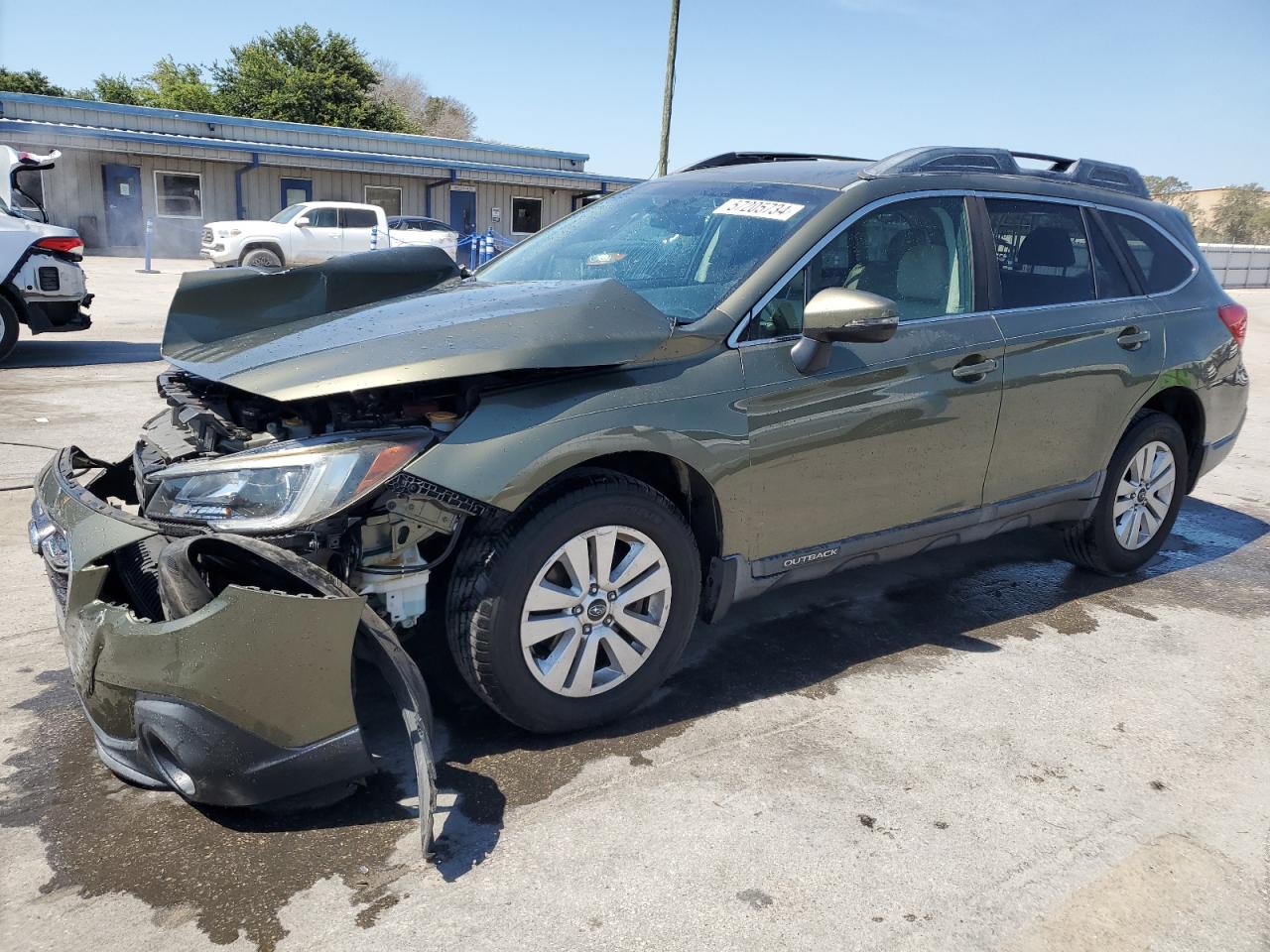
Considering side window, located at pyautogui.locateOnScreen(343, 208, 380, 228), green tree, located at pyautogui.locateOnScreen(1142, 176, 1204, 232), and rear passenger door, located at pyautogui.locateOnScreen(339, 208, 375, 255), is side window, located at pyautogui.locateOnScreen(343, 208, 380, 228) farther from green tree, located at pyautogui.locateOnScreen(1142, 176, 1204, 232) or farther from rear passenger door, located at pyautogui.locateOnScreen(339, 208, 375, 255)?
green tree, located at pyautogui.locateOnScreen(1142, 176, 1204, 232)

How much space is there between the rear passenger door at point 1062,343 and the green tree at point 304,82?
43.1 metres

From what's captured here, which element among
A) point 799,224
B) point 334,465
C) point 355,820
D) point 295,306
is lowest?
point 355,820

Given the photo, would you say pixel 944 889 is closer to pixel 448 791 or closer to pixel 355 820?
pixel 448 791

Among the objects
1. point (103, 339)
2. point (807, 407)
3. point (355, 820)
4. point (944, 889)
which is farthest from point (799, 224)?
point (103, 339)

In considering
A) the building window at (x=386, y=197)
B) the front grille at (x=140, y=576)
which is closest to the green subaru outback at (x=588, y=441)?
the front grille at (x=140, y=576)

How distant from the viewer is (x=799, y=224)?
3373mm

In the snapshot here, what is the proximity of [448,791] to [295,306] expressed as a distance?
1918mm

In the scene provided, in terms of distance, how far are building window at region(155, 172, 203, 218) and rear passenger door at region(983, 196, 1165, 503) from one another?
30355mm

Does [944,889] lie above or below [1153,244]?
below

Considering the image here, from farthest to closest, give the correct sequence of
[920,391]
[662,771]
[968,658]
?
1. [968,658]
2. [920,391]
3. [662,771]

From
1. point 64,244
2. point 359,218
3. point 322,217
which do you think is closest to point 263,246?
point 322,217

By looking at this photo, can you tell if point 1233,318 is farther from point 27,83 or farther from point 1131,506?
point 27,83

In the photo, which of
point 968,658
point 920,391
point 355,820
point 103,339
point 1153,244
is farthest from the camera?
point 103,339

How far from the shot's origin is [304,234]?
2330 centimetres
